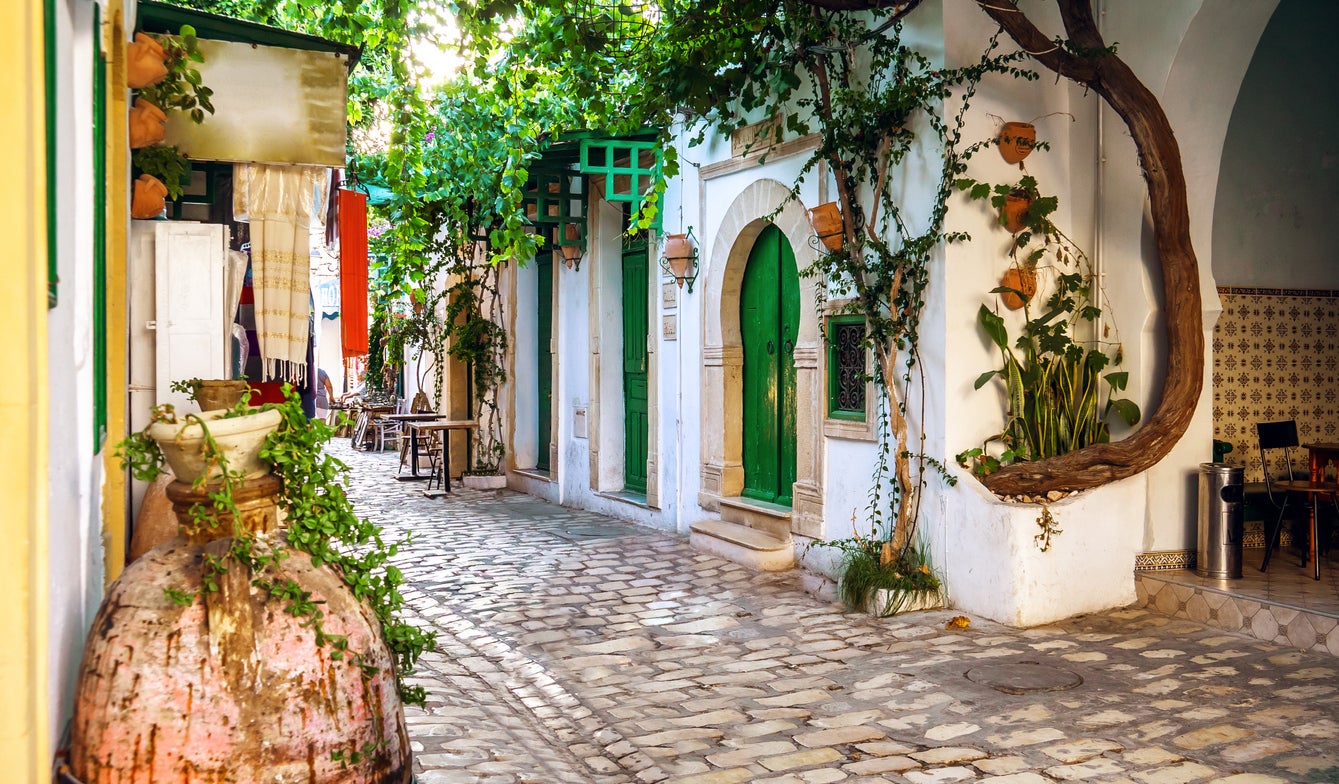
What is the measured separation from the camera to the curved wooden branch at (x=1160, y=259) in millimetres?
6383

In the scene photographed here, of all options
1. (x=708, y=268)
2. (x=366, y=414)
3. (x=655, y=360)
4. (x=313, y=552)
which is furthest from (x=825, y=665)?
(x=366, y=414)

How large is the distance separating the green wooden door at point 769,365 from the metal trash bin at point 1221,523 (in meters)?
3.04

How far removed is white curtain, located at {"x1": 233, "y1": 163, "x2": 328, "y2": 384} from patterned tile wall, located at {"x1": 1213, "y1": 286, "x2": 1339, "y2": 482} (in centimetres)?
588

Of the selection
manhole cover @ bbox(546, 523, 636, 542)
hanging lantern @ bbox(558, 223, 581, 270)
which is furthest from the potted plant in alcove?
hanging lantern @ bbox(558, 223, 581, 270)

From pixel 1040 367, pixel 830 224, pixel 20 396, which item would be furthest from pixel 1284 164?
pixel 20 396

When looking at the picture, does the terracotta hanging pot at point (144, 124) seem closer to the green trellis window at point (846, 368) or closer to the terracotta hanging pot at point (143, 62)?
the terracotta hanging pot at point (143, 62)

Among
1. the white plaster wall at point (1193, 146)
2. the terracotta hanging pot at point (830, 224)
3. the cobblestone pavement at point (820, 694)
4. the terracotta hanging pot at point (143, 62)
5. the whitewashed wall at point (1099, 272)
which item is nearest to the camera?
the cobblestone pavement at point (820, 694)

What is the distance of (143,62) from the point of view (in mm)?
4930

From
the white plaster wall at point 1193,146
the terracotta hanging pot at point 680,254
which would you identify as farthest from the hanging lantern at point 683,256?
the white plaster wall at point 1193,146

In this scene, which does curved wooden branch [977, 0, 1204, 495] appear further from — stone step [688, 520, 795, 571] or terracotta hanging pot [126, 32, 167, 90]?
terracotta hanging pot [126, 32, 167, 90]

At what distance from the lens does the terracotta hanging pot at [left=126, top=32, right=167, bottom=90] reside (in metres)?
4.91

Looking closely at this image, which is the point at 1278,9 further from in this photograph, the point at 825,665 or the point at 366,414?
the point at 366,414

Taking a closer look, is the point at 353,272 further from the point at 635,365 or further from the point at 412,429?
the point at 412,429

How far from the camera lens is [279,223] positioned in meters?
6.29
